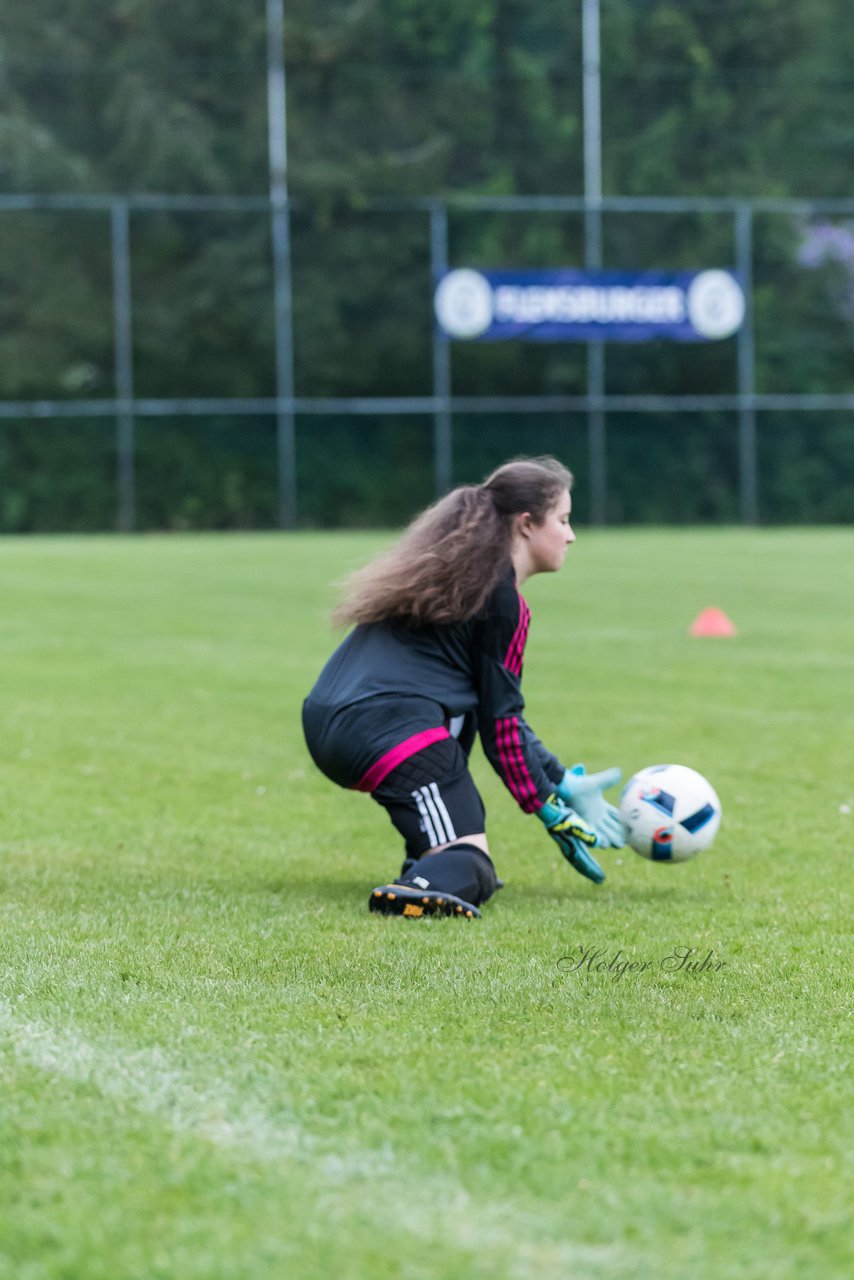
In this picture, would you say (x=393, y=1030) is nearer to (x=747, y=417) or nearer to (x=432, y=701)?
(x=432, y=701)

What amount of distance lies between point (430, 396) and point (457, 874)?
24.7 m

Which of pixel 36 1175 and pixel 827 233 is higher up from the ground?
pixel 827 233

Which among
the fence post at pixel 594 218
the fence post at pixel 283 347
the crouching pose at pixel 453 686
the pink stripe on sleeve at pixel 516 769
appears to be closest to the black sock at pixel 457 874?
the crouching pose at pixel 453 686

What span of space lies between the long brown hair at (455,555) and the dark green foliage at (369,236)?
23480mm

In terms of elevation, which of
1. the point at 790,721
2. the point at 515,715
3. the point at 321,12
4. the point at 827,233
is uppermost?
the point at 321,12

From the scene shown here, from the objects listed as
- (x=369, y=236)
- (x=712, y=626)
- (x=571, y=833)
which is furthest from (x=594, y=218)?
(x=571, y=833)

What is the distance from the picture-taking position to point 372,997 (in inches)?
149

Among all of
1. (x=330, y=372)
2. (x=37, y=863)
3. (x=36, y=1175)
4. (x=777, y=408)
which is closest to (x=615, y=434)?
(x=777, y=408)

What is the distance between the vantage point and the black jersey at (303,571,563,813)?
16.4ft

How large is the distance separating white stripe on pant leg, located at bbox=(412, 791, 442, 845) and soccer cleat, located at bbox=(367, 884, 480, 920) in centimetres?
26

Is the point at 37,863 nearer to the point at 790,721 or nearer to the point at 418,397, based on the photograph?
the point at 790,721

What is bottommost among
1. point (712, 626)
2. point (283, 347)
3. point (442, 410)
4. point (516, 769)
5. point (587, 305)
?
point (712, 626)

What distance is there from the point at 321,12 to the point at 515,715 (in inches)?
1076

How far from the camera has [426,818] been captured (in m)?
4.97
